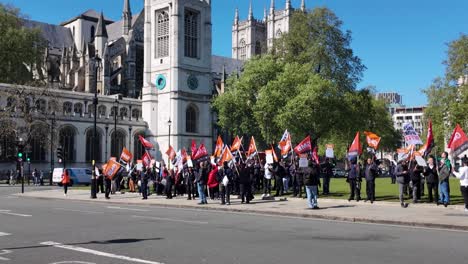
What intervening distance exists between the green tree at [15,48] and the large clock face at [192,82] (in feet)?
62.5

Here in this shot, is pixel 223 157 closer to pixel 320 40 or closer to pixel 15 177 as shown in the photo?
pixel 320 40

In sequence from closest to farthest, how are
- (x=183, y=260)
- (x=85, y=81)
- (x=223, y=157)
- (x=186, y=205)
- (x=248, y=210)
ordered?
(x=183, y=260)
(x=248, y=210)
(x=186, y=205)
(x=223, y=157)
(x=85, y=81)

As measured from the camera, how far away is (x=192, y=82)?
7144 cm

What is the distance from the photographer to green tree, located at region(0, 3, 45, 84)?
6375cm

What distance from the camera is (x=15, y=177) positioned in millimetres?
52969

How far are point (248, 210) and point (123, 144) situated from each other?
51.0 m

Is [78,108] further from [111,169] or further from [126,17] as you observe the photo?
[111,169]

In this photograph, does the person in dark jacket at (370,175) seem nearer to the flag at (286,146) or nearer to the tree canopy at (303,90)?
the flag at (286,146)

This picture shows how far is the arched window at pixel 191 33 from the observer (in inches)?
2820

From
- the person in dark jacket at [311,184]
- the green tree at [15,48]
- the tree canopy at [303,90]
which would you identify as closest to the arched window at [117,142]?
the green tree at [15,48]

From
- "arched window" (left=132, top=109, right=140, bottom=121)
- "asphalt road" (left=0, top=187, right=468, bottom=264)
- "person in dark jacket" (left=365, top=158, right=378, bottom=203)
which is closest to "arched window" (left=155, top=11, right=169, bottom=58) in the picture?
Result: "arched window" (left=132, top=109, right=140, bottom=121)

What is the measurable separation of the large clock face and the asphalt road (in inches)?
2154

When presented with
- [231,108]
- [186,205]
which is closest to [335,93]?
[231,108]

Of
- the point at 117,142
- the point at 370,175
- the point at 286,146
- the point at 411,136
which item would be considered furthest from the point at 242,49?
the point at 370,175
